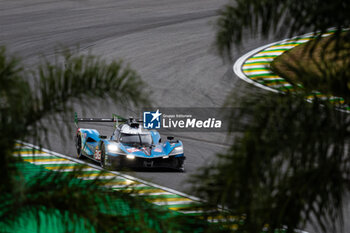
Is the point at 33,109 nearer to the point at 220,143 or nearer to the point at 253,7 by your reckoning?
the point at 253,7

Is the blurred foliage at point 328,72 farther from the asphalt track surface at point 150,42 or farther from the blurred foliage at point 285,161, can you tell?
the asphalt track surface at point 150,42

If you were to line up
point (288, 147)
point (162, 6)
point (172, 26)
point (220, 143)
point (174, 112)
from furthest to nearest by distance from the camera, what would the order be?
1. point (162, 6)
2. point (172, 26)
3. point (174, 112)
4. point (220, 143)
5. point (288, 147)

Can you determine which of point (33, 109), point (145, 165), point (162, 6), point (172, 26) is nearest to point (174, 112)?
point (145, 165)

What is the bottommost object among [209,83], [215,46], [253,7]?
[209,83]

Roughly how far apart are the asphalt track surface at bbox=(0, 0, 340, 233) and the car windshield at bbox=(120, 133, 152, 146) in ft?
3.12

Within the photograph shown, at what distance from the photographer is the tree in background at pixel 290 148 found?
14.3ft

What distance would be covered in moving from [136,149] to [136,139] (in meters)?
0.49

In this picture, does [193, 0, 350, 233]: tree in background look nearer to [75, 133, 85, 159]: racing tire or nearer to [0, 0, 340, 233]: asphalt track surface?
[0, 0, 340, 233]: asphalt track surface

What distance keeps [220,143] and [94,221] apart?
1314cm

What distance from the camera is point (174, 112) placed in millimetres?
19484

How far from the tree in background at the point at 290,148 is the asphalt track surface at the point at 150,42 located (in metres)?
9.56
